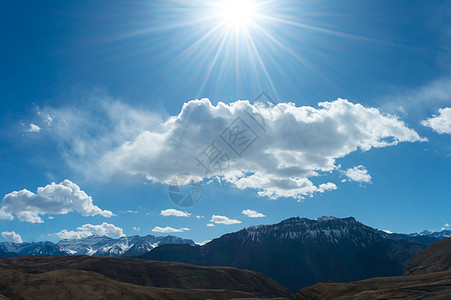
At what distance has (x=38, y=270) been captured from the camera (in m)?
184

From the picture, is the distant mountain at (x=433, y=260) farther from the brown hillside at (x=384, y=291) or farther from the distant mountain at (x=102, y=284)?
the brown hillside at (x=384, y=291)

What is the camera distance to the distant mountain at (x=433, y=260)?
15188cm

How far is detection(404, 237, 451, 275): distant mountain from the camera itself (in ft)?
498

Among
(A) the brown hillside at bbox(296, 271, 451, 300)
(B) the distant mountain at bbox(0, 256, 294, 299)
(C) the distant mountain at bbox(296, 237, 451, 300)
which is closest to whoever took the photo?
(A) the brown hillside at bbox(296, 271, 451, 300)

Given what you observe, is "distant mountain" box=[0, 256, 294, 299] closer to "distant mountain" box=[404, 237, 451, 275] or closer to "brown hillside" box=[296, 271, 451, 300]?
Result: "brown hillside" box=[296, 271, 451, 300]

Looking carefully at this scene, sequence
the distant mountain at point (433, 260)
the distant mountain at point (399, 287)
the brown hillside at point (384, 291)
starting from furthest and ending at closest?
the distant mountain at point (433, 260) → the distant mountain at point (399, 287) → the brown hillside at point (384, 291)

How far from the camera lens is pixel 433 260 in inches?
6442

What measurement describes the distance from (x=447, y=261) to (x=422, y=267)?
14405mm

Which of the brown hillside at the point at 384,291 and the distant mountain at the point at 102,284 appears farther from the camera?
the distant mountain at the point at 102,284

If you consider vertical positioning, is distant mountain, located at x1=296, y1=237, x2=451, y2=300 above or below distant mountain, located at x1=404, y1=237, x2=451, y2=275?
below

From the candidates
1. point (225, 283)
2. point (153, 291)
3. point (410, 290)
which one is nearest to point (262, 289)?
point (225, 283)

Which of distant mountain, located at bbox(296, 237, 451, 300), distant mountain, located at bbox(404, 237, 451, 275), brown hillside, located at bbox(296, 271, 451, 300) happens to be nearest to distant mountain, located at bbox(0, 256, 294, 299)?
brown hillside, located at bbox(296, 271, 451, 300)

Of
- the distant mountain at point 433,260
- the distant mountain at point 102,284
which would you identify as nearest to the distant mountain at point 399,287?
the distant mountain at point 433,260

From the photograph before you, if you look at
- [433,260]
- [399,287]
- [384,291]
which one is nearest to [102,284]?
[384,291]
